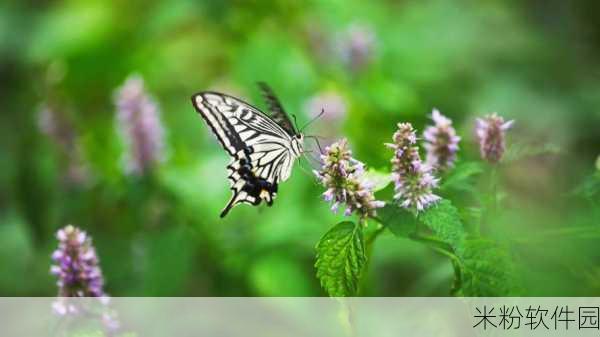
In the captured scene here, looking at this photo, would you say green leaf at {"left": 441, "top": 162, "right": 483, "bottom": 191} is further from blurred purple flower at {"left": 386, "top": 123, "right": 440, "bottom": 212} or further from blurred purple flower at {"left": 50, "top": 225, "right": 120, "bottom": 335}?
blurred purple flower at {"left": 50, "top": 225, "right": 120, "bottom": 335}

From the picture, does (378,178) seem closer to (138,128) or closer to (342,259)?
(342,259)

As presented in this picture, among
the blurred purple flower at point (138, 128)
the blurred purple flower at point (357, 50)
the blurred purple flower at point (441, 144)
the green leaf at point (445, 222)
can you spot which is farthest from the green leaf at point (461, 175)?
the blurred purple flower at point (357, 50)

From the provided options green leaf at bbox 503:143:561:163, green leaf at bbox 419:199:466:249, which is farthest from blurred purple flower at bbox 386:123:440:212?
green leaf at bbox 503:143:561:163

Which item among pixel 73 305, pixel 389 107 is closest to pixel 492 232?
pixel 73 305

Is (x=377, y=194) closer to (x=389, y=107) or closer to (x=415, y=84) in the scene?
(x=389, y=107)

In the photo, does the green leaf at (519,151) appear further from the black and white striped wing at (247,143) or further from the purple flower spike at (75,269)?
the purple flower spike at (75,269)

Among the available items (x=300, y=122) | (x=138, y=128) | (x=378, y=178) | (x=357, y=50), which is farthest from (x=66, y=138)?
(x=378, y=178)
